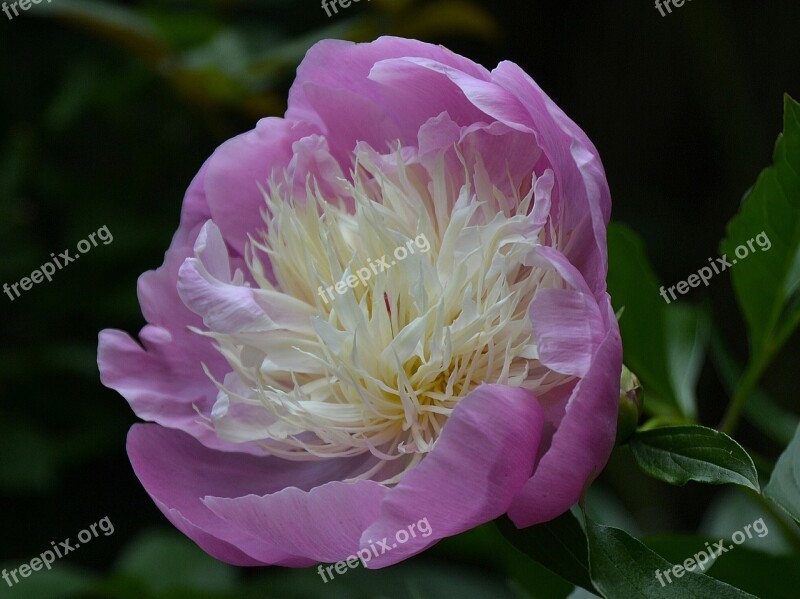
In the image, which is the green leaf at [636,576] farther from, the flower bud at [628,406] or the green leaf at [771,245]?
the green leaf at [771,245]

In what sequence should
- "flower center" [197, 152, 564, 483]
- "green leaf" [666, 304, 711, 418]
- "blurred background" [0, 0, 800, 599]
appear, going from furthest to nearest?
"blurred background" [0, 0, 800, 599], "green leaf" [666, 304, 711, 418], "flower center" [197, 152, 564, 483]

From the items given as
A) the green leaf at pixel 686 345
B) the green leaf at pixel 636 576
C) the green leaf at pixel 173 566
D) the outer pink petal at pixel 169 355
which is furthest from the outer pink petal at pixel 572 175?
the green leaf at pixel 173 566

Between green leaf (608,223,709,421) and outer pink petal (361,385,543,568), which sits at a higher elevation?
outer pink petal (361,385,543,568)

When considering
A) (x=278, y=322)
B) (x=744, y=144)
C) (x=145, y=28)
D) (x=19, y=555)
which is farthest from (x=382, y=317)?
(x=744, y=144)

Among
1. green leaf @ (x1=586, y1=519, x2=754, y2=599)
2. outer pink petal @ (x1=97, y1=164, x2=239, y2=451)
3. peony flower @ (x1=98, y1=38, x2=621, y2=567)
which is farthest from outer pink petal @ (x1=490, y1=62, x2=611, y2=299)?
outer pink petal @ (x1=97, y1=164, x2=239, y2=451)

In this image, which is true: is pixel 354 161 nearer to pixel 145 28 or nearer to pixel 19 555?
pixel 145 28

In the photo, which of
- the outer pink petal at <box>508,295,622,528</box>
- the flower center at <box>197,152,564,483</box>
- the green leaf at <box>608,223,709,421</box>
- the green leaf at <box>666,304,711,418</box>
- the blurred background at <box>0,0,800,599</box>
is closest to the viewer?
the outer pink petal at <box>508,295,622,528</box>

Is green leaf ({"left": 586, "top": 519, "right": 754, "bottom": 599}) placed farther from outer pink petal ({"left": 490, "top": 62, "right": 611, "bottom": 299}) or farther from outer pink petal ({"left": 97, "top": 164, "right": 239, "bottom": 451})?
outer pink petal ({"left": 97, "top": 164, "right": 239, "bottom": 451})
